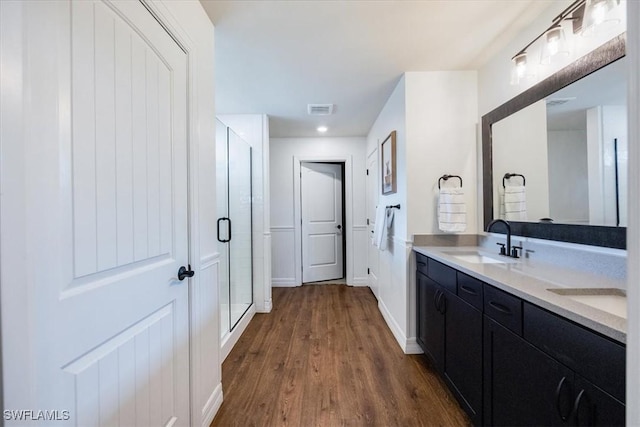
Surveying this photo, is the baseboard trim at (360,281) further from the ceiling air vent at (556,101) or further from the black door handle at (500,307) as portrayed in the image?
the ceiling air vent at (556,101)

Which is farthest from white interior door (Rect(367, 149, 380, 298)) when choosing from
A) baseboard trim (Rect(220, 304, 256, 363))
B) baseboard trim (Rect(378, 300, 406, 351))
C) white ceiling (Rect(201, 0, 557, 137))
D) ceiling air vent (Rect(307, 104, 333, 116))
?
baseboard trim (Rect(220, 304, 256, 363))

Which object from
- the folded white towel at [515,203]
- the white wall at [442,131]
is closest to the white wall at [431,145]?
the white wall at [442,131]

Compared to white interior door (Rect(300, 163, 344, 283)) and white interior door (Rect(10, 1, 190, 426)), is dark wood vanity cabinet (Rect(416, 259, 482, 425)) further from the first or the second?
white interior door (Rect(300, 163, 344, 283))

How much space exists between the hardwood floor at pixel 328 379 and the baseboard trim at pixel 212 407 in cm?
3

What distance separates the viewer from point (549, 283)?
1.17 meters

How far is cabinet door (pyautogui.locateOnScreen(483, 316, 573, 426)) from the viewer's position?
0.89 metres

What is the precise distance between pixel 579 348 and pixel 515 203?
4.14 feet

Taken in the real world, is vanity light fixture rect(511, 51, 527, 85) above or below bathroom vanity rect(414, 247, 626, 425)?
above

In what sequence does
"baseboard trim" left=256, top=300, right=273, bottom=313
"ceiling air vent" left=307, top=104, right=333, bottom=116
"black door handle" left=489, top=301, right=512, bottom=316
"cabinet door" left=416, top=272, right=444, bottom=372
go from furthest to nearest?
1. "baseboard trim" left=256, top=300, right=273, bottom=313
2. "ceiling air vent" left=307, top=104, right=333, bottom=116
3. "cabinet door" left=416, top=272, right=444, bottom=372
4. "black door handle" left=489, top=301, right=512, bottom=316

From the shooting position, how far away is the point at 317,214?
4414 millimetres

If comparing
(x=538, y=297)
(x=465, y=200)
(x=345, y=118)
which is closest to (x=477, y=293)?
(x=538, y=297)

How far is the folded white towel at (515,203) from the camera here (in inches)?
69.9

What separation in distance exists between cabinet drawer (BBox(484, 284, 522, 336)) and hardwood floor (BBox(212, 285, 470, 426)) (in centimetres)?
75

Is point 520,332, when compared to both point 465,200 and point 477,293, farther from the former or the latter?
point 465,200
